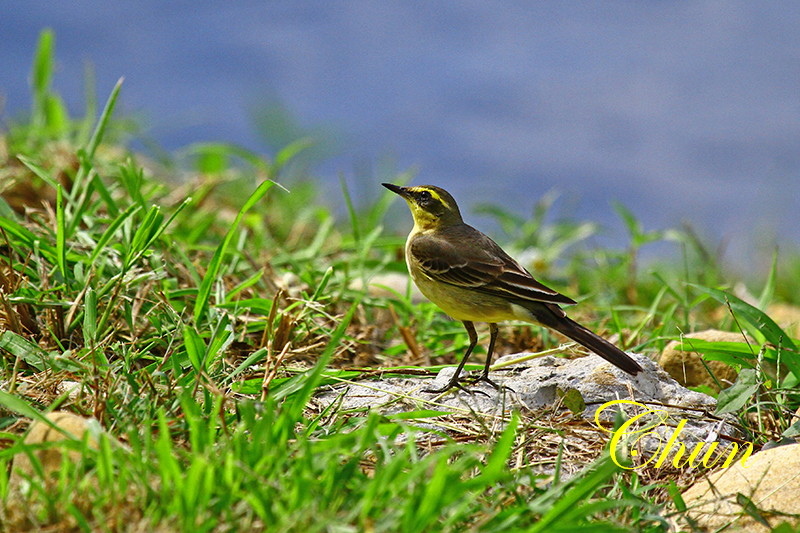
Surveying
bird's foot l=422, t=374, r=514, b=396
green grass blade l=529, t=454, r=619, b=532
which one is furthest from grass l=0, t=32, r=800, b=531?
bird's foot l=422, t=374, r=514, b=396

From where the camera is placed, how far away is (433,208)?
18.8ft

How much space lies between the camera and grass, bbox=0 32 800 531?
9.03 ft

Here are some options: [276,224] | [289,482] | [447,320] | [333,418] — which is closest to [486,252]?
[447,320]

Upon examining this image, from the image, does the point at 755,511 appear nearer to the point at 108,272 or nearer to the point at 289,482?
the point at 289,482

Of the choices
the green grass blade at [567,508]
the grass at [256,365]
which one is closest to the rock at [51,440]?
the grass at [256,365]

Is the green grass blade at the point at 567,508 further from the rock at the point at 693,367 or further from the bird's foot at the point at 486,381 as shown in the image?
the rock at the point at 693,367

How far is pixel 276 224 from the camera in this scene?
8.23 m

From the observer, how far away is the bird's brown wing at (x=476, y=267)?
15.6ft

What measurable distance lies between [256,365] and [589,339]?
1.75m

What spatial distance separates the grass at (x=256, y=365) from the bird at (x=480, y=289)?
396mm

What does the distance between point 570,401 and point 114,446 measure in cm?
215

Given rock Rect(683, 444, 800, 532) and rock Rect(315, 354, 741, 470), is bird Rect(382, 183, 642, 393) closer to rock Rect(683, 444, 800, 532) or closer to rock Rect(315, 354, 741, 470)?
rock Rect(315, 354, 741, 470)

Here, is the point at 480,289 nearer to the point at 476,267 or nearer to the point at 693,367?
the point at 476,267

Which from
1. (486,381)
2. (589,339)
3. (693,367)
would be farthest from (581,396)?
(693,367)
